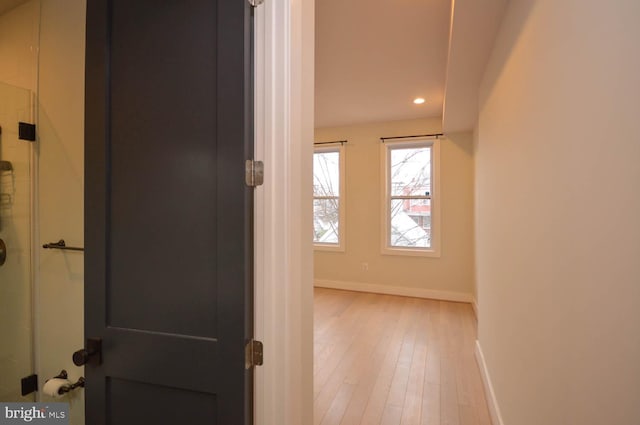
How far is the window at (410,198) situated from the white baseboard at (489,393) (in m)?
2.16

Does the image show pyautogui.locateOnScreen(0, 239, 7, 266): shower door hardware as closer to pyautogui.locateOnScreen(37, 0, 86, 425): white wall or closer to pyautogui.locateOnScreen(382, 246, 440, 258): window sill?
pyautogui.locateOnScreen(37, 0, 86, 425): white wall

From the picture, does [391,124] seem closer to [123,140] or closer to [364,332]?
[364,332]

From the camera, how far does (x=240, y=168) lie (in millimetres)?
1000

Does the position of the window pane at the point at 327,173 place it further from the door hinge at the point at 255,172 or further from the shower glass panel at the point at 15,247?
the door hinge at the point at 255,172

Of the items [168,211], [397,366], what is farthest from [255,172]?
[397,366]

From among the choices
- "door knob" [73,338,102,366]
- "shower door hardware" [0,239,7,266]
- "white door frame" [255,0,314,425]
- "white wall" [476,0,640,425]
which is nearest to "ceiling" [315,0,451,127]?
"white wall" [476,0,640,425]

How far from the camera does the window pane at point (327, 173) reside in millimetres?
5262

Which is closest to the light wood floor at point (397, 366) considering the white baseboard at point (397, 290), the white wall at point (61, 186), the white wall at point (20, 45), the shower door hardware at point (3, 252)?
the white baseboard at point (397, 290)

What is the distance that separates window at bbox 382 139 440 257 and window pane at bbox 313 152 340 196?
0.87 meters

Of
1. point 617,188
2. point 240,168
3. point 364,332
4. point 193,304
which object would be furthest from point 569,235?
point 364,332

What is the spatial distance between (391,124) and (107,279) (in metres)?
4.52

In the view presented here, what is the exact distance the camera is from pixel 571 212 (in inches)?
35.5

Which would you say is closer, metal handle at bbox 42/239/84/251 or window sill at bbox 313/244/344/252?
metal handle at bbox 42/239/84/251
